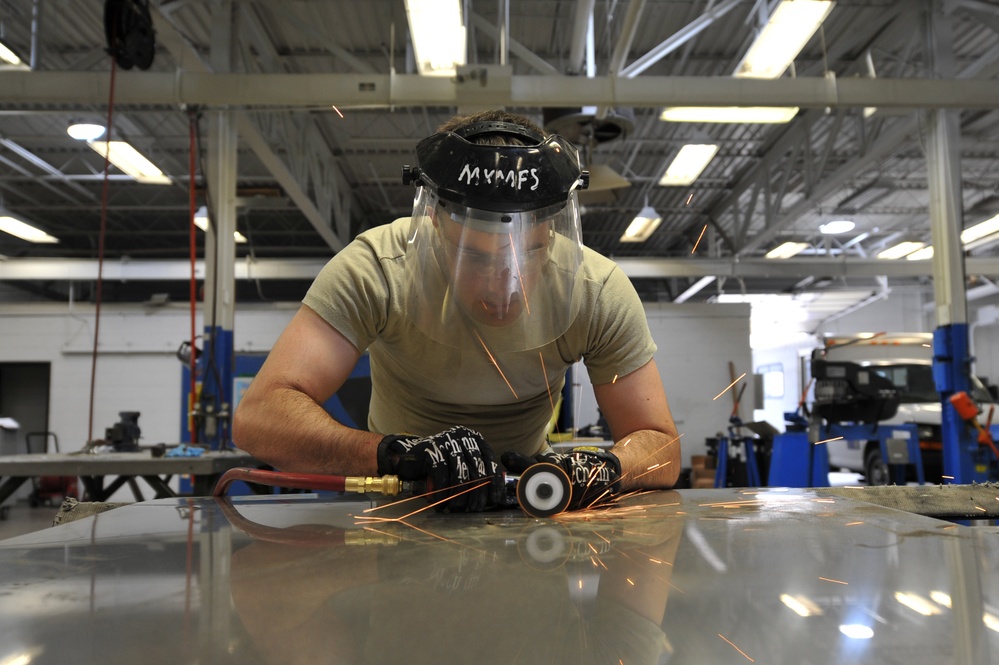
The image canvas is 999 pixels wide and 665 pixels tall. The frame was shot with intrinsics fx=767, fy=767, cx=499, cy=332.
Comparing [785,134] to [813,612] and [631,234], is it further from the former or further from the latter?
[813,612]

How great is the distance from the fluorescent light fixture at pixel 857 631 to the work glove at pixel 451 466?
2.47ft

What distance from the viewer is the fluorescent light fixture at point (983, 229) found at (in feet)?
31.7

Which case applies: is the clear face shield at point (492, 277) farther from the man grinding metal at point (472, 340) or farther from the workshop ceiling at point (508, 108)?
the workshop ceiling at point (508, 108)

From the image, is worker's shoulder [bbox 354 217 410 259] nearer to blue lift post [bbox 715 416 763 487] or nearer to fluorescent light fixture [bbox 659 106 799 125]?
fluorescent light fixture [bbox 659 106 799 125]

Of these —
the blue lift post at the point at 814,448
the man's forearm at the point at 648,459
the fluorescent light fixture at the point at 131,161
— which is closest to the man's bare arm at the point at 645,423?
the man's forearm at the point at 648,459

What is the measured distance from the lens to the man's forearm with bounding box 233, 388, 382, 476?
4.83 feet

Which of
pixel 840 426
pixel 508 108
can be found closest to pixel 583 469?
pixel 508 108

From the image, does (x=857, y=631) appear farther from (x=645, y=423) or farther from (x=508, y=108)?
(x=508, y=108)

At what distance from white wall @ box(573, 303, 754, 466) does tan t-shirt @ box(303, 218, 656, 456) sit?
1090cm

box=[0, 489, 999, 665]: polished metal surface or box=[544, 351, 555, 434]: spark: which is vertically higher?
box=[544, 351, 555, 434]: spark

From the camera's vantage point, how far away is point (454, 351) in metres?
1.74

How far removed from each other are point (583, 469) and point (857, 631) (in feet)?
2.69

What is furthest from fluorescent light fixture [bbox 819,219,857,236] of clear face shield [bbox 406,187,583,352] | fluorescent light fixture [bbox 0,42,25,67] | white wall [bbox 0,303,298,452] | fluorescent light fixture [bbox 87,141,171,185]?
clear face shield [bbox 406,187,583,352]

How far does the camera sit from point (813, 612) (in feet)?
2.28
